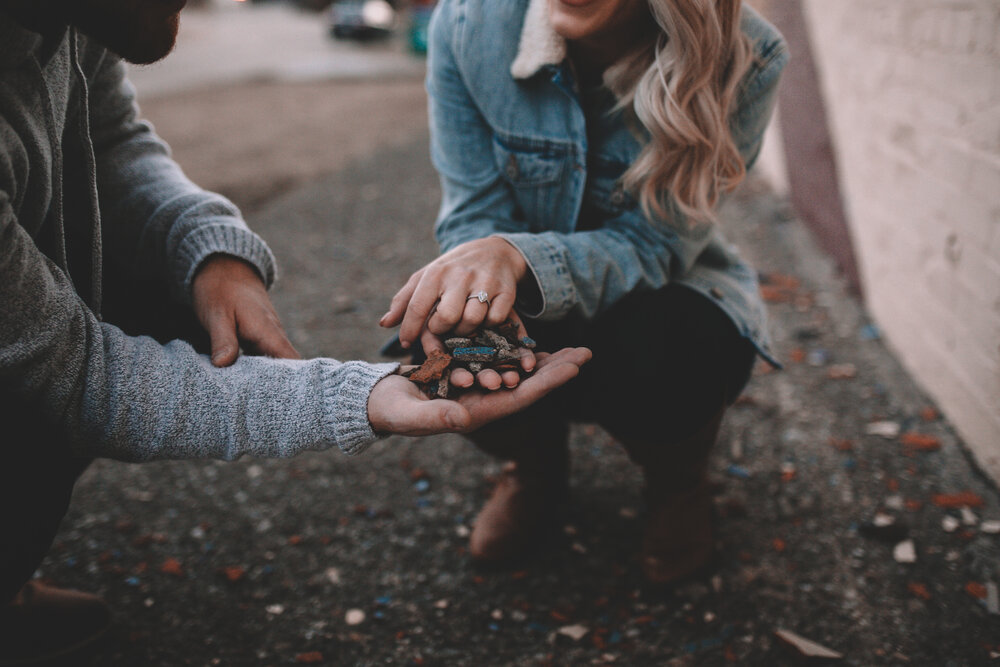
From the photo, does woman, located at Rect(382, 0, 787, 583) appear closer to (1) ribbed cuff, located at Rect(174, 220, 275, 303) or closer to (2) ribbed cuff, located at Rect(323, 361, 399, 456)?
(2) ribbed cuff, located at Rect(323, 361, 399, 456)

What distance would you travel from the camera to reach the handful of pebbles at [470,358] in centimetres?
129

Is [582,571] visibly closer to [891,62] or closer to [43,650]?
[43,650]

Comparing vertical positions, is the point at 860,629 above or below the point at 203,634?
above

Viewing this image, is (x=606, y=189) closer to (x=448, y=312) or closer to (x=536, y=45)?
(x=536, y=45)

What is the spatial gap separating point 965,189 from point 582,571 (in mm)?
1548

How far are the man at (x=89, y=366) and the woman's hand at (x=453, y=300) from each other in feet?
0.44

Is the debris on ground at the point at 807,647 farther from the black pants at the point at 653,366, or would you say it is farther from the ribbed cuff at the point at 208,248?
the ribbed cuff at the point at 208,248

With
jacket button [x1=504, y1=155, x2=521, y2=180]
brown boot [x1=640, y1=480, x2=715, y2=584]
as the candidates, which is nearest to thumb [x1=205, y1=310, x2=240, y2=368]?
jacket button [x1=504, y1=155, x2=521, y2=180]

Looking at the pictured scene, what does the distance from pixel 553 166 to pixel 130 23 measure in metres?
0.96

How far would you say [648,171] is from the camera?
1.61m

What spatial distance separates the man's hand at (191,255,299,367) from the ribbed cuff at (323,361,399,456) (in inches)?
10.7

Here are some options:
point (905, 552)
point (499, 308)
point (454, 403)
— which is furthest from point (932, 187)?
point (454, 403)

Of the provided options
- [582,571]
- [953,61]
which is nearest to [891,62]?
[953,61]

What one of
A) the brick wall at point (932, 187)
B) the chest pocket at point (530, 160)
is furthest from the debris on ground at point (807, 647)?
the chest pocket at point (530, 160)
